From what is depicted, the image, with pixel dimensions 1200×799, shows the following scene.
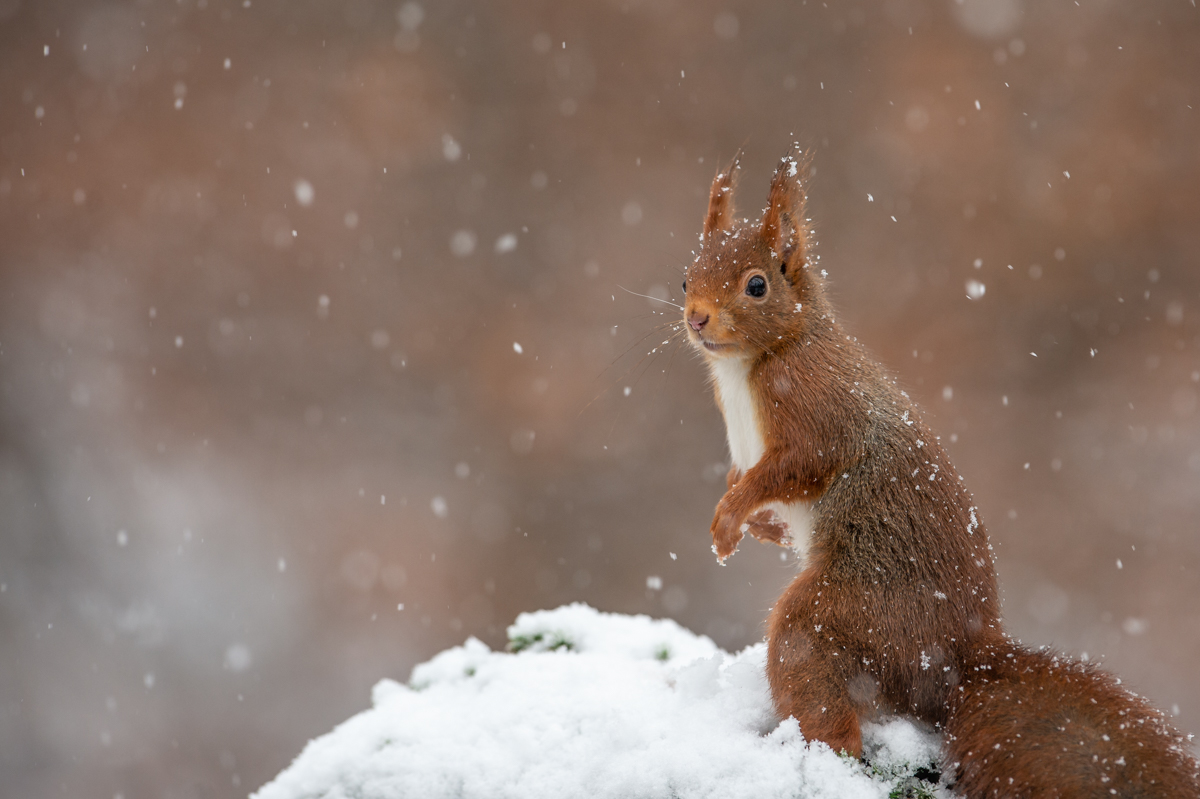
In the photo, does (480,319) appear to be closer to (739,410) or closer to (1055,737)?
(739,410)

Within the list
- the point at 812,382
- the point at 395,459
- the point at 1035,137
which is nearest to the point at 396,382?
the point at 395,459

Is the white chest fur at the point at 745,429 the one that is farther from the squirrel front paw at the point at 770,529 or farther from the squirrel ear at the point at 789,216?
the squirrel ear at the point at 789,216

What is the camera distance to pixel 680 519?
7910mm

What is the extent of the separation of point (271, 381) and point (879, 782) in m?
6.96

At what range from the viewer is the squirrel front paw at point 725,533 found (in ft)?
7.11

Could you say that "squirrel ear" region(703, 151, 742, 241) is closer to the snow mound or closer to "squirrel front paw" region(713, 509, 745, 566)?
"squirrel front paw" region(713, 509, 745, 566)

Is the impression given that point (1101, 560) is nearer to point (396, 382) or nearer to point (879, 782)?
point (396, 382)

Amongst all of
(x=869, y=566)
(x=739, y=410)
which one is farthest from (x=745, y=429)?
(x=869, y=566)

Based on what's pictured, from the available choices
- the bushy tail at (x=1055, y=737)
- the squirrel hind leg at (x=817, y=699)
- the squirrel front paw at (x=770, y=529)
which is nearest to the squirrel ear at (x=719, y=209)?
the squirrel front paw at (x=770, y=529)

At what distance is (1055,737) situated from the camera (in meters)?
1.69

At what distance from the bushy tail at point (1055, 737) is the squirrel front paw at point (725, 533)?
1.89 feet

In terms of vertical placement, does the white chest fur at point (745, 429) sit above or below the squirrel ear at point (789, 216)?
below

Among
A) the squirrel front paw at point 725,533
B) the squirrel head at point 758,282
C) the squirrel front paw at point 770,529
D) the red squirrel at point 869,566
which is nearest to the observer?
the red squirrel at point 869,566

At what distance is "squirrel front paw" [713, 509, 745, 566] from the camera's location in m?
2.17
